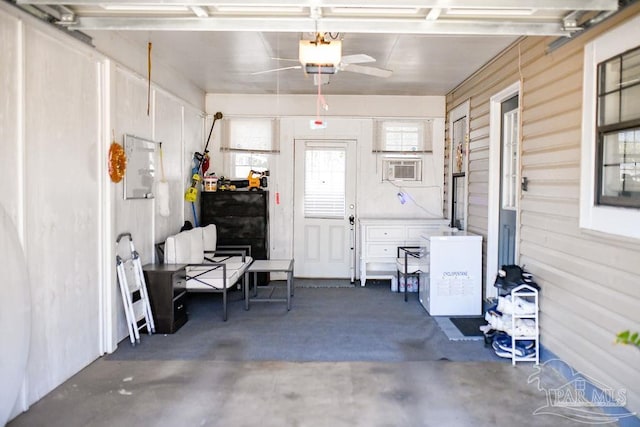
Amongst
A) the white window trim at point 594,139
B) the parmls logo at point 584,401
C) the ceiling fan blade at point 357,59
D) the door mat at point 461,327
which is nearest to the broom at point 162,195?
the ceiling fan blade at point 357,59

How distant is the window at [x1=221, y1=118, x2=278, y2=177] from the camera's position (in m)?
6.87

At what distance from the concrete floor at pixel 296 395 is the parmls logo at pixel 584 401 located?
0.05 meters

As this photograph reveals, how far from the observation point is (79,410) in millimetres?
2857

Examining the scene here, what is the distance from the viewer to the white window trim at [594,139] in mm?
2674

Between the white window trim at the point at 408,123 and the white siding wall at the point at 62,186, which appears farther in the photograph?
the white window trim at the point at 408,123

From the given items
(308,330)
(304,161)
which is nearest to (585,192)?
(308,330)

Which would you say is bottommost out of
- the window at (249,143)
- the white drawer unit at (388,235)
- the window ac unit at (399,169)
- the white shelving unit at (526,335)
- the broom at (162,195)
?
the white shelving unit at (526,335)

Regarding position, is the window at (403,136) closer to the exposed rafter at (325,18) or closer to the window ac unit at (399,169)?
the window ac unit at (399,169)

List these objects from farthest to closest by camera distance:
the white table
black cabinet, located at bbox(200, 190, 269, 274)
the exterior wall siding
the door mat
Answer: black cabinet, located at bbox(200, 190, 269, 274) < the white table < the door mat < the exterior wall siding

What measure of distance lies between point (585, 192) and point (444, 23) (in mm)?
1452

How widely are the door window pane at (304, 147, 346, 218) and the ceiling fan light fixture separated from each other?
371cm

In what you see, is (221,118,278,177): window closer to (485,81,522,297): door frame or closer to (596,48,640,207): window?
(485,81,522,297): door frame

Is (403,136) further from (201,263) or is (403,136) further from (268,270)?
(201,263)

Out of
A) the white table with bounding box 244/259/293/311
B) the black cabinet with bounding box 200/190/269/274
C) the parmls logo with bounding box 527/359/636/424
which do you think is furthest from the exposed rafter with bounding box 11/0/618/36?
the black cabinet with bounding box 200/190/269/274
